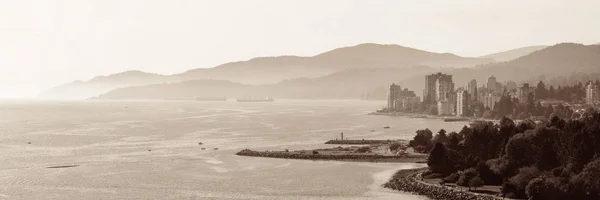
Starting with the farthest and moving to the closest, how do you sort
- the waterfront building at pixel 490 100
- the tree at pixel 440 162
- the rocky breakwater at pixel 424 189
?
the waterfront building at pixel 490 100, the tree at pixel 440 162, the rocky breakwater at pixel 424 189

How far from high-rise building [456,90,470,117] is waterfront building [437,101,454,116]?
282 cm

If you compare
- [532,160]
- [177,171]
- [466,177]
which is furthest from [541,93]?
[466,177]

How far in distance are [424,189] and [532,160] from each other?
7.42m

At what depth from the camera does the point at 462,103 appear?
161 m

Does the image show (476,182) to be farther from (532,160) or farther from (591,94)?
(591,94)

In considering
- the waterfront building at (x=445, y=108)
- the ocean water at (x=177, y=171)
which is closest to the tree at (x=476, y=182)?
the ocean water at (x=177, y=171)

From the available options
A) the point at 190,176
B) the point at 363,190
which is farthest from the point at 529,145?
the point at 190,176

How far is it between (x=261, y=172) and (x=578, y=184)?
25.4m

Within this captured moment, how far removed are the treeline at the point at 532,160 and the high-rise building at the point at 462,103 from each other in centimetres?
10344

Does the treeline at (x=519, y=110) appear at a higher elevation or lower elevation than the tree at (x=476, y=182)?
higher

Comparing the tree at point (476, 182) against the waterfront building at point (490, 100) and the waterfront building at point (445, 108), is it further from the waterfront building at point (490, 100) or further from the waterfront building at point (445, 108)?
the waterfront building at point (445, 108)

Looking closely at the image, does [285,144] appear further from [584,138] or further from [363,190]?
[584,138]

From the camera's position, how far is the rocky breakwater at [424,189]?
42.8m

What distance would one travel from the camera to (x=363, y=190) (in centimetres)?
4966
